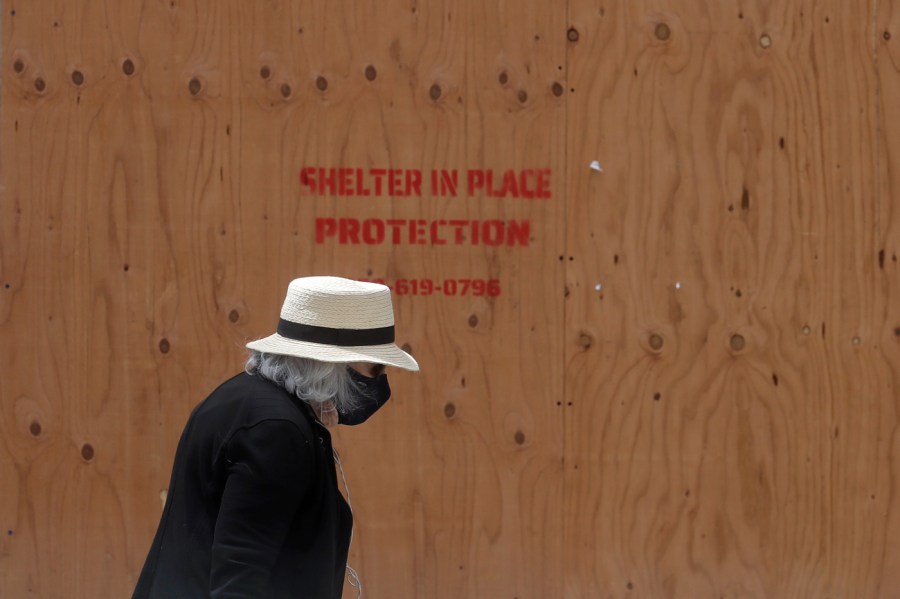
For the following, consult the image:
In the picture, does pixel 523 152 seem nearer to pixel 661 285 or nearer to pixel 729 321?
pixel 661 285

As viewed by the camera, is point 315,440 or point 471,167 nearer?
point 315,440

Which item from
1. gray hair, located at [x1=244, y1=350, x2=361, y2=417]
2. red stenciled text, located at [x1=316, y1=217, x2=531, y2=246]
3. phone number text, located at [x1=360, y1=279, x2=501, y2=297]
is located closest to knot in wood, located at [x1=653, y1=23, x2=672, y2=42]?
red stenciled text, located at [x1=316, y1=217, x2=531, y2=246]

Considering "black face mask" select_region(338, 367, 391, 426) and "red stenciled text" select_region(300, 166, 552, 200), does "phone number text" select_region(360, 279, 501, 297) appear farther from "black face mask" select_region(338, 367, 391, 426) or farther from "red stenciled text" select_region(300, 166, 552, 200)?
"black face mask" select_region(338, 367, 391, 426)

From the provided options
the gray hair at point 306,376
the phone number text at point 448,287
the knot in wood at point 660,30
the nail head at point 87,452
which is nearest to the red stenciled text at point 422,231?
the phone number text at point 448,287

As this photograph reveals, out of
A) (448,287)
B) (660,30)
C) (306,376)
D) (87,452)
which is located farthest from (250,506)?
(660,30)

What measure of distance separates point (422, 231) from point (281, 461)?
2.20 m

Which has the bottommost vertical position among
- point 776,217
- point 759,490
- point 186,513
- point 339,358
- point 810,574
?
point 810,574

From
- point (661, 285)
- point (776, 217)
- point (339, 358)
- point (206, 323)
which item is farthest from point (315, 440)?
point (776, 217)

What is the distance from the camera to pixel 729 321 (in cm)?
450

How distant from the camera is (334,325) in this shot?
2586 millimetres

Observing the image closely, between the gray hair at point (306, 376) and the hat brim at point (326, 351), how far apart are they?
3 cm

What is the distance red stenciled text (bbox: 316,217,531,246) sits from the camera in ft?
14.6

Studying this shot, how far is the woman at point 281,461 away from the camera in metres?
2.34

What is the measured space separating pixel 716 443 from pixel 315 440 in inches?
97.0
